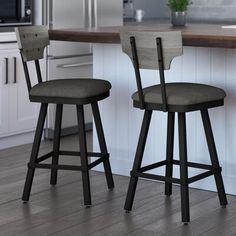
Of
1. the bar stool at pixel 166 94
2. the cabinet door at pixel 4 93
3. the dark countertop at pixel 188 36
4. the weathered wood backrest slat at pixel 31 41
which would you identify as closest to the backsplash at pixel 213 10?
the cabinet door at pixel 4 93

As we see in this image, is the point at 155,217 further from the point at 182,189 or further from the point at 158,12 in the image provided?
the point at 158,12

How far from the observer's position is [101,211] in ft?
12.3

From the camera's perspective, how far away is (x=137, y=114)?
4.37m

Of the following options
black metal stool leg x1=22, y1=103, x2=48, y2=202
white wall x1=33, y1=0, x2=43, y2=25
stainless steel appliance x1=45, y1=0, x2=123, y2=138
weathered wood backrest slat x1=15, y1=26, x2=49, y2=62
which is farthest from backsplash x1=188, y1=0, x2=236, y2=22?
black metal stool leg x1=22, y1=103, x2=48, y2=202


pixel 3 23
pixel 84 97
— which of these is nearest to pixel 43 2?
pixel 3 23

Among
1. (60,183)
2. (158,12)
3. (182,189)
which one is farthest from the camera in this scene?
(158,12)

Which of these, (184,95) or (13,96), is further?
(13,96)

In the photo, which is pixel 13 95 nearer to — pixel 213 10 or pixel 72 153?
pixel 72 153

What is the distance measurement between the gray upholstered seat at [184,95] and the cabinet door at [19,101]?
1.81 m

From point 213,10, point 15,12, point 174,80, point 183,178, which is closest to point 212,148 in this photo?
point 183,178

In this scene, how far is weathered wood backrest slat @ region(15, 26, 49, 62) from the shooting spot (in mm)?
3900

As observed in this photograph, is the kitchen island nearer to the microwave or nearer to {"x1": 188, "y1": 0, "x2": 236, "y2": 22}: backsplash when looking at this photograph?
the microwave

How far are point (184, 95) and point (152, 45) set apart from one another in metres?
0.30

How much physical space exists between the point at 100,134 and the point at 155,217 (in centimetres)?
66
